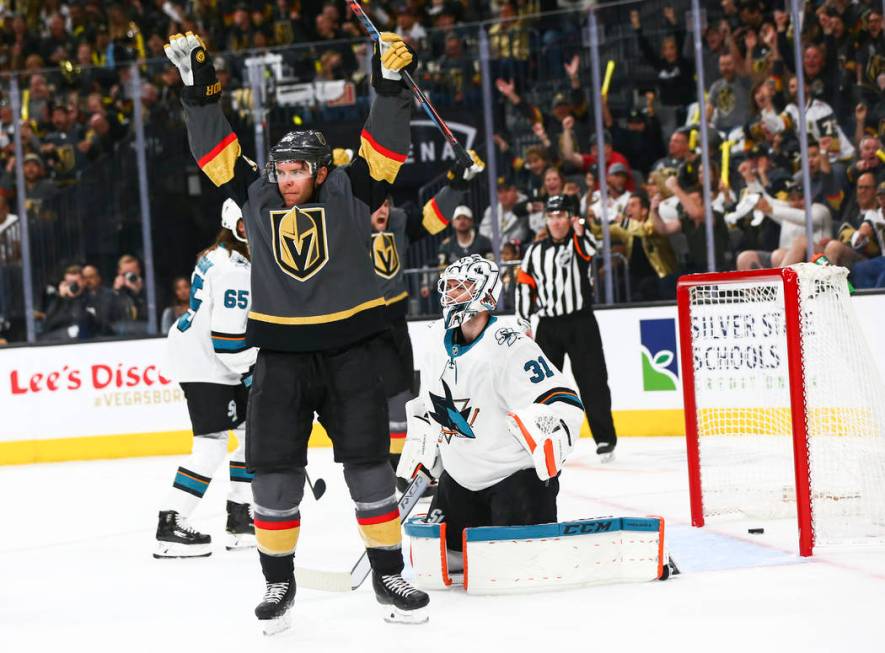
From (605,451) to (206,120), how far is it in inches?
142

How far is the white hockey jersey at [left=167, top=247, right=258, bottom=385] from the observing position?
13.6 ft

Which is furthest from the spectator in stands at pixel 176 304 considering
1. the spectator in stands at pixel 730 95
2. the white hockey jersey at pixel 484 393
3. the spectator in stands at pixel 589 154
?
the white hockey jersey at pixel 484 393

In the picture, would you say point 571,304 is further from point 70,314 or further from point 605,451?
point 70,314

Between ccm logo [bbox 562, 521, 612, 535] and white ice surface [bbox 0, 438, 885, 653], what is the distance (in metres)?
0.16

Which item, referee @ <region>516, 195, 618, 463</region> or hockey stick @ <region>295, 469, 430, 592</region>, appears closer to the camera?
hockey stick @ <region>295, 469, 430, 592</region>

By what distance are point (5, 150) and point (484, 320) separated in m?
5.82

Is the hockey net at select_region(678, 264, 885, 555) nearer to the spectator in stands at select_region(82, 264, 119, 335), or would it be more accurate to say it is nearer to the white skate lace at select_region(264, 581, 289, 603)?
the white skate lace at select_region(264, 581, 289, 603)

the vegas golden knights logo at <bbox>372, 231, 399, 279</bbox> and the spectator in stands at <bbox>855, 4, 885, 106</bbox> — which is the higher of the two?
the spectator in stands at <bbox>855, 4, 885, 106</bbox>

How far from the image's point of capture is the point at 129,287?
26.8 ft

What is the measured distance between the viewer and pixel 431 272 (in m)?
7.91

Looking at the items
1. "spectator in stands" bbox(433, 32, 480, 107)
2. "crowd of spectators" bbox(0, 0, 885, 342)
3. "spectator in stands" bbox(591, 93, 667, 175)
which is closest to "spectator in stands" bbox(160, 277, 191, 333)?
"crowd of spectators" bbox(0, 0, 885, 342)

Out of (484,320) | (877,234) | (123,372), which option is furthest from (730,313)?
(123,372)

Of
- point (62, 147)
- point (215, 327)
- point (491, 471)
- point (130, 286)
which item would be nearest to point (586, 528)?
point (491, 471)

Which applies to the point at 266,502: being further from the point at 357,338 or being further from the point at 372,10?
the point at 372,10
